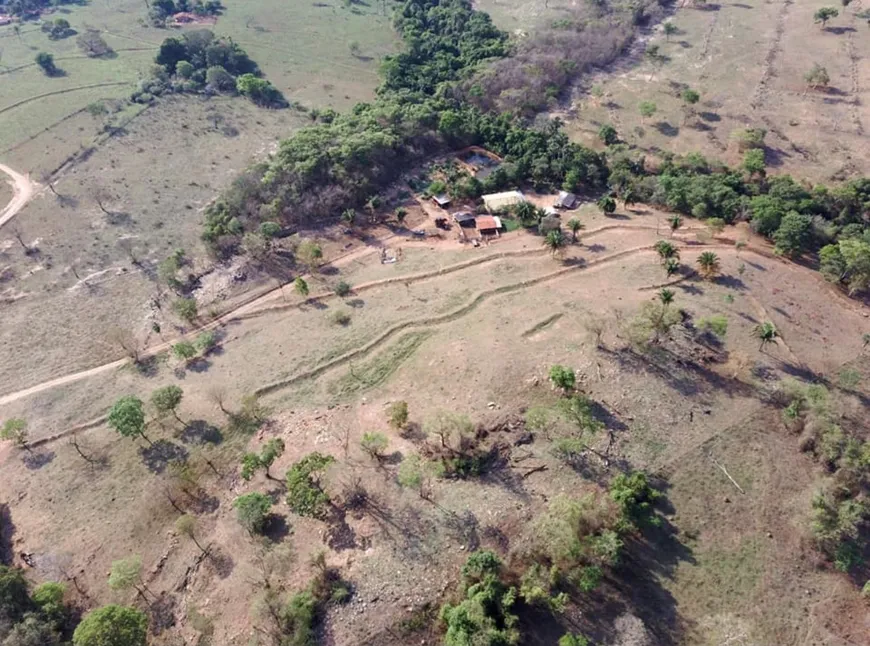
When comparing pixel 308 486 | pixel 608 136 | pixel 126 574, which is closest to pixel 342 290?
pixel 308 486

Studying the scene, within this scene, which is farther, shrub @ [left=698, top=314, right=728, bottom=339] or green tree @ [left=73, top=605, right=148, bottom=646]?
shrub @ [left=698, top=314, right=728, bottom=339]

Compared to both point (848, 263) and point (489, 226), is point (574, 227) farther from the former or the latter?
point (848, 263)

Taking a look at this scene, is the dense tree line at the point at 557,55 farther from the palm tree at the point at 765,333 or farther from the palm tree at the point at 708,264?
the palm tree at the point at 765,333

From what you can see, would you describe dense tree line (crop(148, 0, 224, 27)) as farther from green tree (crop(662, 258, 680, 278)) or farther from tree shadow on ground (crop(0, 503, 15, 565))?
green tree (crop(662, 258, 680, 278))

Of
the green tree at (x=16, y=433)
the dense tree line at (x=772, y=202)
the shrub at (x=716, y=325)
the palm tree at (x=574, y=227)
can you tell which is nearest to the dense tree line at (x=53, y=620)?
the green tree at (x=16, y=433)

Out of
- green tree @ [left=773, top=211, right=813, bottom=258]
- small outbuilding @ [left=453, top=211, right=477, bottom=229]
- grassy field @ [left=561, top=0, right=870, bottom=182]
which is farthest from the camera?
grassy field @ [left=561, top=0, right=870, bottom=182]

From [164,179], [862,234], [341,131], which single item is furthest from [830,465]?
[164,179]

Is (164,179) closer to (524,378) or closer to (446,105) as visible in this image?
(446,105)

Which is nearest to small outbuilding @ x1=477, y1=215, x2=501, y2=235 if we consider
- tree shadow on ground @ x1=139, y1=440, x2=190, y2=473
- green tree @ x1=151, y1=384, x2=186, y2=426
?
green tree @ x1=151, y1=384, x2=186, y2=426
